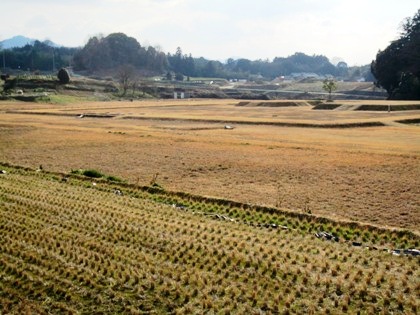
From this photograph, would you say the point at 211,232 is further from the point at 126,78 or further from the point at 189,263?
the point at 126,78

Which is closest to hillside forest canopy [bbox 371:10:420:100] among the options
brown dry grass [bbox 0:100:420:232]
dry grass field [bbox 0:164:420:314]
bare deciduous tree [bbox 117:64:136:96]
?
brown dry grass [bbox 0:100:420:232]

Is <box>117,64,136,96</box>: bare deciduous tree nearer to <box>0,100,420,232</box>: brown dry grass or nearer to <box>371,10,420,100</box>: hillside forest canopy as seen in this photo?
<box>371,10,420,100</box>: hillside forest canopy

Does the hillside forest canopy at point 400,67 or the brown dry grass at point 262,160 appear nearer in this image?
the brown dry grass at point 262,160

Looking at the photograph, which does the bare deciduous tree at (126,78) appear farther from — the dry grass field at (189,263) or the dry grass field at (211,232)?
the dry grass field at (189,263)

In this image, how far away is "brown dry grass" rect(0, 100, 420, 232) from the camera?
19609mm

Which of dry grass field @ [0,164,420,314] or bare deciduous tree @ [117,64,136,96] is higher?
bare deciduous tree @ [117,64,136,96]

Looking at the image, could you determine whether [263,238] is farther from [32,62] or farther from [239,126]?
[32,62]

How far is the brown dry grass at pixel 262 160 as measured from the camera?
19.6 meters

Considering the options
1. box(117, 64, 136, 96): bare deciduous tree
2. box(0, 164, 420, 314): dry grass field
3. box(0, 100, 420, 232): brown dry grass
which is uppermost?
box(117, 64, 136, 96): bare deciduous tree

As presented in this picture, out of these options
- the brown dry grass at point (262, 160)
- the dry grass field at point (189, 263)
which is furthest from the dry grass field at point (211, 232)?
the brown dry grass at point (262, 160)

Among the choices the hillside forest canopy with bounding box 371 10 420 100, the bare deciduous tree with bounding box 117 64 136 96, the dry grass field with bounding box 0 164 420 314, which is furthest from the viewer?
the bare deciduous tree with bounding box 117 64 136 96

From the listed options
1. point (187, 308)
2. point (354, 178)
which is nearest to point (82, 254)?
point (187, 308)

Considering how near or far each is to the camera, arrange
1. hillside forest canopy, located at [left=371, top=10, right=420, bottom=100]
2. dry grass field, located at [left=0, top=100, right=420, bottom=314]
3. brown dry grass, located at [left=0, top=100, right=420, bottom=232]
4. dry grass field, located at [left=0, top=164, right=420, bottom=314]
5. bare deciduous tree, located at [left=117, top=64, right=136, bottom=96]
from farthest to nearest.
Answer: bare deciduous tree, located at [left=117, top=64, right=136, bottom=96]
hillside forest canopy, located at [left=371, top=10, right=420, bottom=100]
brown dry grass, located at [left=0, top=100, right=420, bottom=232]
dry grass field, located at [left=0, top=100, right=420, bottom=314]
dry grass field, located at [left=0, top=164, right=420, bottom=314]

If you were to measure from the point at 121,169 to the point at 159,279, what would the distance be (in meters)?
16.4
